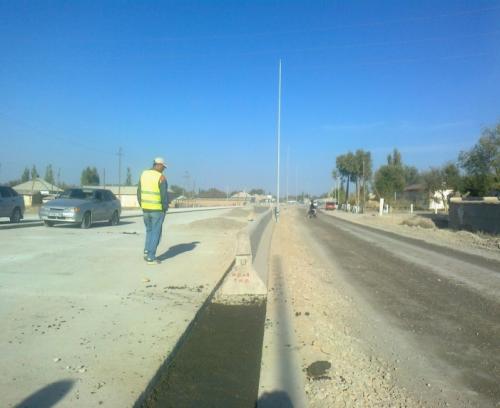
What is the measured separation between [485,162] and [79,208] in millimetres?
36283

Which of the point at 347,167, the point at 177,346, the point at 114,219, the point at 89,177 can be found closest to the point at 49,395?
the point at 177,346

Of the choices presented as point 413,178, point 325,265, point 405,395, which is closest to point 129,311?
point 405,395

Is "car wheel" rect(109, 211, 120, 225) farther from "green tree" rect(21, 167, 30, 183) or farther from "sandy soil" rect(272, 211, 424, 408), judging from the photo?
"green tree" rect(21, 167, 30, 183)

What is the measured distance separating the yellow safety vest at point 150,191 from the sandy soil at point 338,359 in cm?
298

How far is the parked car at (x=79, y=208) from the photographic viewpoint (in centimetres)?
1777

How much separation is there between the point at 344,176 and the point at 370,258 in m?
Result: 81.7

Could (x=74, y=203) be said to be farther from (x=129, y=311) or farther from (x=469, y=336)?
(x=469, y=336)

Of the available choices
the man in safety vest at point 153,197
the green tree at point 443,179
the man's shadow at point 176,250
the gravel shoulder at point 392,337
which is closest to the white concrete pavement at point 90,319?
the man's shadow at point 176,250

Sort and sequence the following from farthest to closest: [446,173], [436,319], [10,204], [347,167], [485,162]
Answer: [347,167]
[446,173]
[485,162]
[10,204]
[436,319]

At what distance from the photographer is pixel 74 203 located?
18.1 metres

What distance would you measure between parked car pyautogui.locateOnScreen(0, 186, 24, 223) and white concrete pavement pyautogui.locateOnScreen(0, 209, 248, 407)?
10.6 meters

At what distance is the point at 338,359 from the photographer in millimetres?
4809

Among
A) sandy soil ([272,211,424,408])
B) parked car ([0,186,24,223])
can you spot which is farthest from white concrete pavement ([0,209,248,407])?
parked car ([0,186,24,223])

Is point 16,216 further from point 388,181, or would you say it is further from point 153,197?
point 388,181
